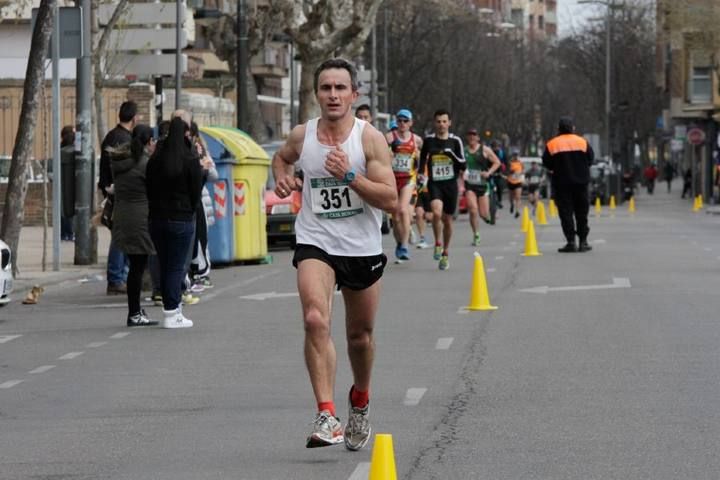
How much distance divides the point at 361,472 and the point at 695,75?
77.9 m

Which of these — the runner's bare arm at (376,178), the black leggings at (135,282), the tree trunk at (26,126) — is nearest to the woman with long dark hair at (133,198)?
the black leggings at (135,282)

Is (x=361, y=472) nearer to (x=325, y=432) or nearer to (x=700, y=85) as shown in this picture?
(x=325, y=432)

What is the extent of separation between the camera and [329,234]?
9414 mm

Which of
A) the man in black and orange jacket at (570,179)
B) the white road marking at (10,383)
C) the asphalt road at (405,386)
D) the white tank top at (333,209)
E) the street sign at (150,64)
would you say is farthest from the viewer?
the street sign at (150,64)

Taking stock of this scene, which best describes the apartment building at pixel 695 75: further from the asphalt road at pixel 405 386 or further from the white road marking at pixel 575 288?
the asphalt road at pixel 405 386

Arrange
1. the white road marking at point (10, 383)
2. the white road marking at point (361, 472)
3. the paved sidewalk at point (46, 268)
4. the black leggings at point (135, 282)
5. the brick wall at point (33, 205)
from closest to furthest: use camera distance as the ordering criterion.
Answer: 1. the white road marking at point (361, 472)
2. the white road marking at point (10, 383)
3. the black leggings at point (135, 282)
4. the paved sidewalk at point (46, 268)
5. the brick wall at point (33, 205)

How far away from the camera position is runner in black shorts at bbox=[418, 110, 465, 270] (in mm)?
24484

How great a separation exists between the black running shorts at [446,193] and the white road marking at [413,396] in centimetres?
1277

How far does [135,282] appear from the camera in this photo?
16.7 metres

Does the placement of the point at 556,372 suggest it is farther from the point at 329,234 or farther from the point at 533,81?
the point at 533,81

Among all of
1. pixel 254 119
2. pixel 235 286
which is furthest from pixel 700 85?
pixel 235 286

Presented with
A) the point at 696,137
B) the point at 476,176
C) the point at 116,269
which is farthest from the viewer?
the point at 696,137

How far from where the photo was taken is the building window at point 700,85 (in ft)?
275

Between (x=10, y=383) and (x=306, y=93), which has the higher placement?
(x=306, y=93)
